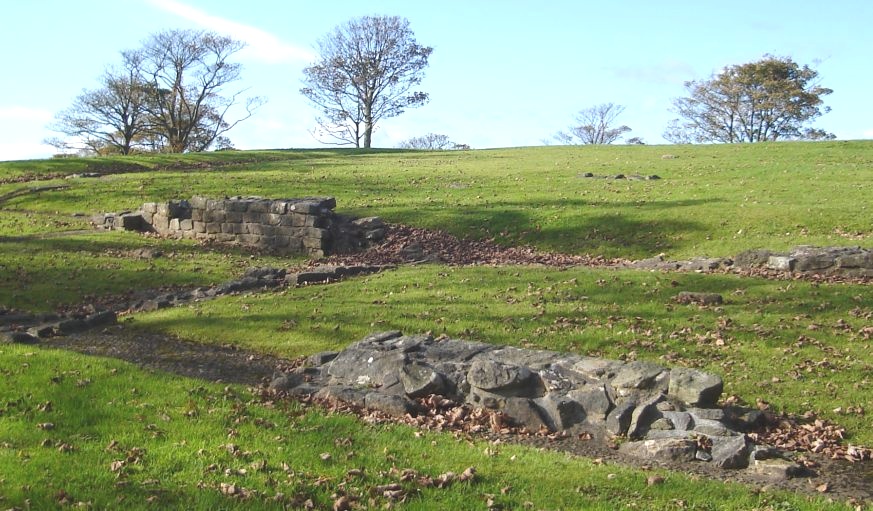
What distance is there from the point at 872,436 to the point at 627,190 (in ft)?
91.1

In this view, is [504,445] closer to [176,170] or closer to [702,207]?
[702,207]

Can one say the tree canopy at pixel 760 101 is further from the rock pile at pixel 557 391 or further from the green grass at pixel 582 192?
the rock pile at pixel 557 391

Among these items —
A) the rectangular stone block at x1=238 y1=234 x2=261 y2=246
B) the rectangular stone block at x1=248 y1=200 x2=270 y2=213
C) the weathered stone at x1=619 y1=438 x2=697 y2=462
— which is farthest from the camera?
the rectangular stone block at x1=238 y1=234 x2=261 y2=246

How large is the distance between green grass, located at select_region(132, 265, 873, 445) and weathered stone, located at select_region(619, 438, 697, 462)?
3342 mm

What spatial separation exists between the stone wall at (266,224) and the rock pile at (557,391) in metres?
17.5

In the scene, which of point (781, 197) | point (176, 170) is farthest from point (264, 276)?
point (176, 170)

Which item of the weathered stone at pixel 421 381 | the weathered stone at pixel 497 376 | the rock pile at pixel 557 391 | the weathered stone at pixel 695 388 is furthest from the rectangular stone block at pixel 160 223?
the weathered stone at pixel 695 388

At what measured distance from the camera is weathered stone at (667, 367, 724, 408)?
12.5m

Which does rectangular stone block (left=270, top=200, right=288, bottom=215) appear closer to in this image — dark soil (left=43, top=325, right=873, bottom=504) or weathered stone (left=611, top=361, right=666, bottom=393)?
dark soil (left=43, top=325, right=873, bottom=504)

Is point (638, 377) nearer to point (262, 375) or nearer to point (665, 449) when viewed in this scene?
point (665, 449)

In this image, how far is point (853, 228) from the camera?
29.4 metres

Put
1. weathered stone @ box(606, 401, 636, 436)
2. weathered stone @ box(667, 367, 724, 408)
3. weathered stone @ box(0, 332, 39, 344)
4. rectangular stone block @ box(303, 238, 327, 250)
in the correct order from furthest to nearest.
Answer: rectangular stone block @ box(303, 238, 327, 250)
weathered stone @ box(0, 332, 39, 344)
weathered stone @ box(667, 367, 724, 408)
weathered stone @ box(606, 401, 636, 436)

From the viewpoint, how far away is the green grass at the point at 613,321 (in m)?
15.1

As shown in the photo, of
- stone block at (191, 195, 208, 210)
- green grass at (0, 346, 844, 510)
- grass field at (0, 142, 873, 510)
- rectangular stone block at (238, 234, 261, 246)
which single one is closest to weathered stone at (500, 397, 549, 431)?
green grass at (0, 346, 844, 510)
